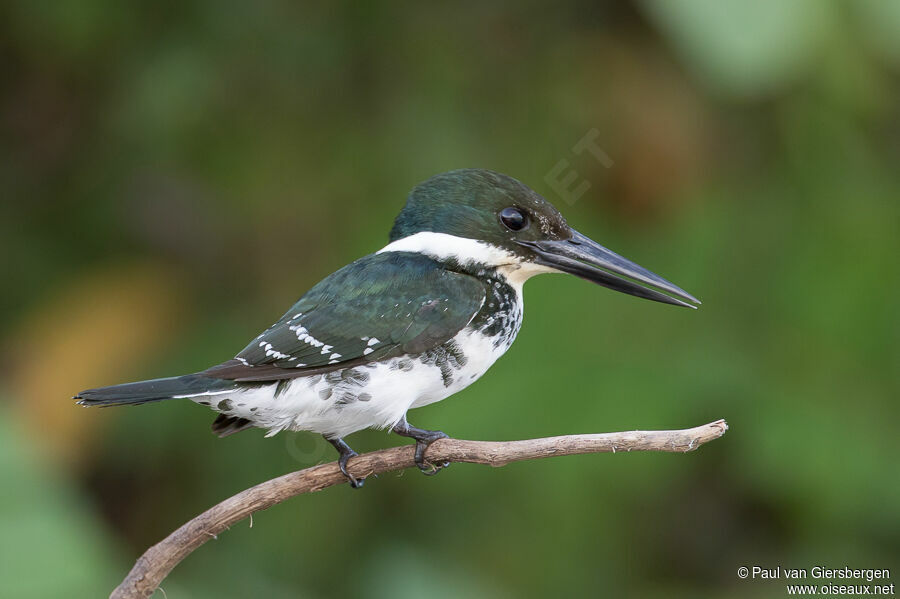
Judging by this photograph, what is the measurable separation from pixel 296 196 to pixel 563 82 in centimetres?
106

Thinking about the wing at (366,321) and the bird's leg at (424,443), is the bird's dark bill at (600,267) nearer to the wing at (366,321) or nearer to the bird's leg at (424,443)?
the wing at (366,321)

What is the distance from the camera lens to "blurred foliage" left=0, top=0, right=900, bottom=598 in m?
3.35

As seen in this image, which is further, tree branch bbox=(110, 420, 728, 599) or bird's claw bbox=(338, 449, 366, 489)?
bird's claw bbox=(338, 449, 366, 489)

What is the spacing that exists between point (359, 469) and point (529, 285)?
1.56 meters

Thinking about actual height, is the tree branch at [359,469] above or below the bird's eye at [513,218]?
below

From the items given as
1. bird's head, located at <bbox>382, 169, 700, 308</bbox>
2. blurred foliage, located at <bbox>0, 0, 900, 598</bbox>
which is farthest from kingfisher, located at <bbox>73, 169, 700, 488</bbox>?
blurred foliage, located at <bbox>0, 0, 900, 598</bbox>

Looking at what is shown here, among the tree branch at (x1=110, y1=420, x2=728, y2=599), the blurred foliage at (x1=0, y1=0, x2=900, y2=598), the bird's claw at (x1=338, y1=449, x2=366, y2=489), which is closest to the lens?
the tree branch at (x1=110, y1=420, x2=728, y2=599)

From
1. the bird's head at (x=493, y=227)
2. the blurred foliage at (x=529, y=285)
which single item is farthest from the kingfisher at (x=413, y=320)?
the blurred foliage at (x=529, y=285)

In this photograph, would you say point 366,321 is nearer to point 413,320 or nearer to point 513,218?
point 413,320

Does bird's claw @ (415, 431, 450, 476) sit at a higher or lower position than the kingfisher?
lower

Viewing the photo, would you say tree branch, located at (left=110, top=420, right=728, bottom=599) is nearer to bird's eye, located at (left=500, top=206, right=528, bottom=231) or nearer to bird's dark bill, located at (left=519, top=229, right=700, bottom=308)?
bird's dark bill, located at (left=519, top=229, right=700, bottom=308)

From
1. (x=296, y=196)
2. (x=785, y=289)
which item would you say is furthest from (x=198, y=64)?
(x=785, y=289)

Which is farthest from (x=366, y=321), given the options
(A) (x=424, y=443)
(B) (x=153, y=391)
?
(B) (x=153, y=391)

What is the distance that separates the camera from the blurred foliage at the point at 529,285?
335cm
